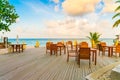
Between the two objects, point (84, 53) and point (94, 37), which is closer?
point (84, 53)

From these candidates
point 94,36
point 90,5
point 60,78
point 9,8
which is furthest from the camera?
point 90,5

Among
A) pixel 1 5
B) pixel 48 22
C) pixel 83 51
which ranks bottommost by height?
pixel 83 51

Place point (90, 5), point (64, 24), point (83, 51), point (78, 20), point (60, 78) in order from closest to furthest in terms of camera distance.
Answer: point (60, 78)
point (83, 51)
point (90, 5)
point (78, 20)
point (64, 24)

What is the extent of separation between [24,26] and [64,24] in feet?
27.1

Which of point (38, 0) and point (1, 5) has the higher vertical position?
point (38, 0)

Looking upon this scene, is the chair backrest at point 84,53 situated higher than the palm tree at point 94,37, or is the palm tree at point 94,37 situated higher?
the palm tree at point 94,37

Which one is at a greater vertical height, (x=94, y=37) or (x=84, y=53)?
(x=94, y=37)

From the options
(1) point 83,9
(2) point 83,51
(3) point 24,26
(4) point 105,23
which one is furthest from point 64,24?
(2) point 83,51

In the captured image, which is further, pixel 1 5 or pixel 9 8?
pixel 9 8

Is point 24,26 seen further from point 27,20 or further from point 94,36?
point 94,36

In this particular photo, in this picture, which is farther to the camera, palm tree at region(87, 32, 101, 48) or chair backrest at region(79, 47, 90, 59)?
palm tree at region(87, 32, 101, 48)

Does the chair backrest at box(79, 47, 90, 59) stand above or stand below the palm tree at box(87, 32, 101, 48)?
below

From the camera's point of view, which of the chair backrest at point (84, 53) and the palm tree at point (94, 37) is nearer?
the chair backrest at point (84, 53)

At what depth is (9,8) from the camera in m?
6.59
